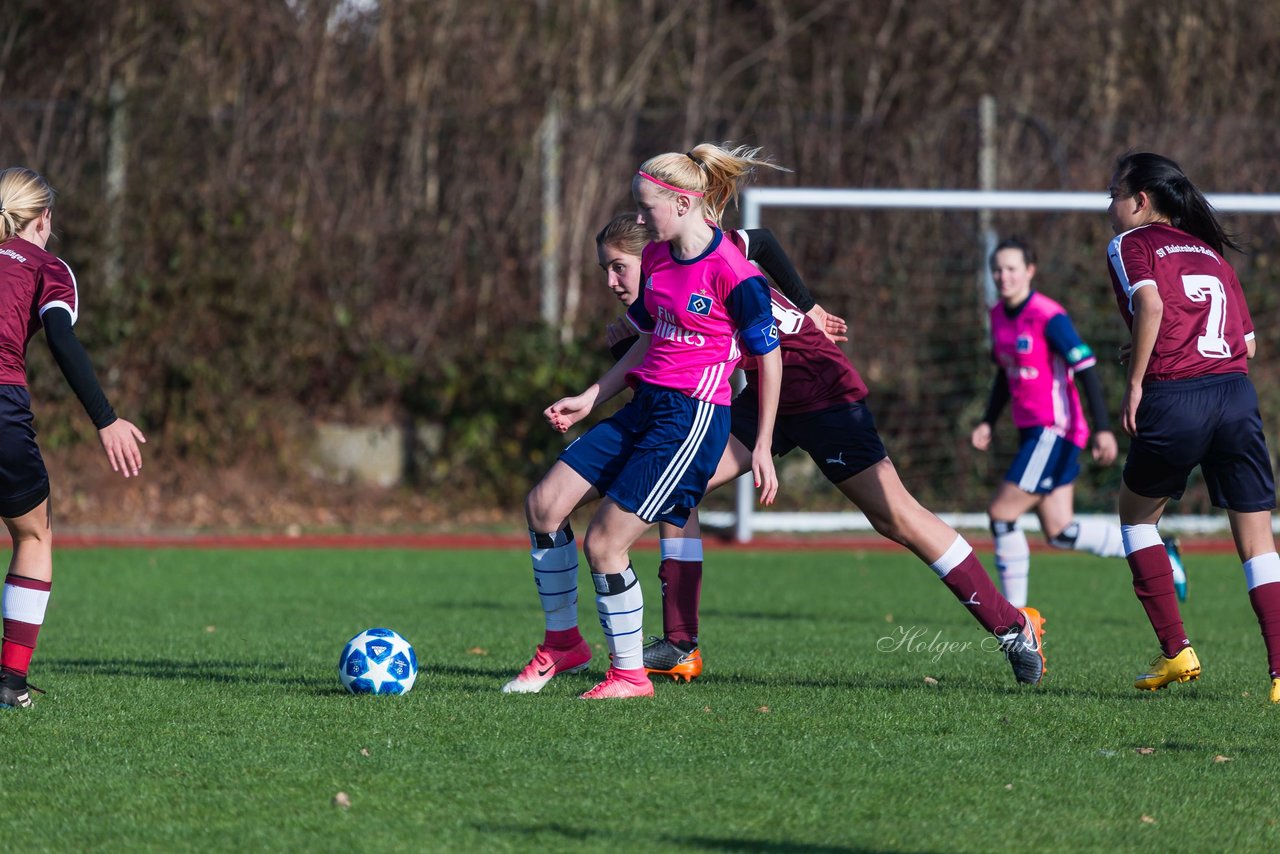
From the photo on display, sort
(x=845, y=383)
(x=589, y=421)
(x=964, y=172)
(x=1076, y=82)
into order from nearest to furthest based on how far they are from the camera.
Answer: (x=845, y=383) < (x=589, y=421) < (x=964, y=172) < (x=1076, y=82)

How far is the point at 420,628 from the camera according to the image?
7816mm

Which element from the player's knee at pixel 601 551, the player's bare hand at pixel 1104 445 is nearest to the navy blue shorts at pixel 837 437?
the player's knee at pixel 601 551

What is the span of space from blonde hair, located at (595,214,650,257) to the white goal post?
7.20 meters

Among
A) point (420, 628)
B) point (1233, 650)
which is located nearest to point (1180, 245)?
point (1233, 650)

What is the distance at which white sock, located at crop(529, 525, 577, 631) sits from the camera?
224 inches

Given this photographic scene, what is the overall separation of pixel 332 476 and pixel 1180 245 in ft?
37.1

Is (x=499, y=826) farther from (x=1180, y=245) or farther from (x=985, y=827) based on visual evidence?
(x=1180, y=245)

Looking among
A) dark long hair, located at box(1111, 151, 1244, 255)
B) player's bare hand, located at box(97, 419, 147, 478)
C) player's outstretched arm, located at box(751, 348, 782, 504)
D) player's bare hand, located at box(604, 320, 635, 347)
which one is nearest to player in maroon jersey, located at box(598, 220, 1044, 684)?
player's bare hand, located at box(604, 320, 635, 347)

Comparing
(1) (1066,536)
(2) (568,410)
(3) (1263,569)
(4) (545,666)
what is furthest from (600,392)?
(1) (1066,536)

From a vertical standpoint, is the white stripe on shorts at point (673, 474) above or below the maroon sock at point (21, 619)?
above

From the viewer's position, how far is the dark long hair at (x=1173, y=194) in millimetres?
5496

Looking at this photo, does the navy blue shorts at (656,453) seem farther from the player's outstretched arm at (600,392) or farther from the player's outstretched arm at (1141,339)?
the player's outstretched arm at (1141,339)

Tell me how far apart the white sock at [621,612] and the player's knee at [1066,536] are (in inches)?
155

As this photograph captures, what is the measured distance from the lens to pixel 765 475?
5078 millimetres
